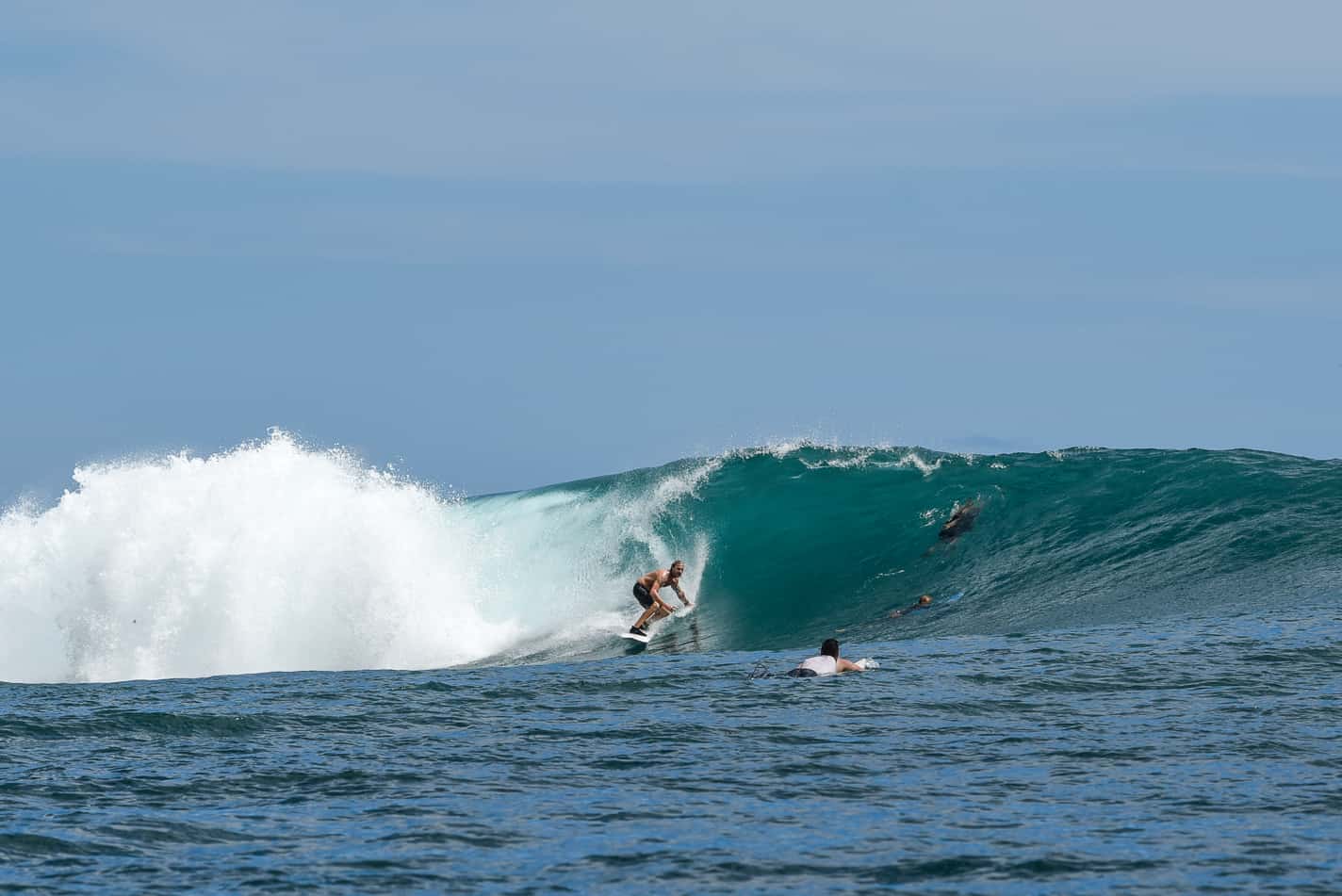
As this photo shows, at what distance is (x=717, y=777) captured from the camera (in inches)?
394

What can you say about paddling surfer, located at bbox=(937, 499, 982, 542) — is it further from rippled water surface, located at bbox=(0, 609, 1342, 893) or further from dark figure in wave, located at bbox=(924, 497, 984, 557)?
rippled water surface, located at bbox=(0, 609, 1342, 893)

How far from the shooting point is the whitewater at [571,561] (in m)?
20.0

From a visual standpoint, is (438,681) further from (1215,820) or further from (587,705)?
(1215,820)

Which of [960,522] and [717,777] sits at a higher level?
[960,522]

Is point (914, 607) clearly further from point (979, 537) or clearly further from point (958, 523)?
point (958, 523)

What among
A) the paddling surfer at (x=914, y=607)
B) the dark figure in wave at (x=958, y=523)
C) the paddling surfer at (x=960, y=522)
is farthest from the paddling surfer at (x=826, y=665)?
the paddling surfer at (x=960, y=522)

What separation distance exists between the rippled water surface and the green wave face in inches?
137

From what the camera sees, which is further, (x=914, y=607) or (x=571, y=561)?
(x=571, y=561)

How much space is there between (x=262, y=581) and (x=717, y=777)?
13.4 meters

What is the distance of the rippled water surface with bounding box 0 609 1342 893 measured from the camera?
794 cm

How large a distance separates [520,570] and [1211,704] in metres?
15.5

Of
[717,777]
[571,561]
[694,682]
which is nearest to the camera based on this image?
[717,777]

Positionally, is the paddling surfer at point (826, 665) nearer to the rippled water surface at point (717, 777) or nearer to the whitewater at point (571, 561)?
the rippled water surface at point (717, 777)

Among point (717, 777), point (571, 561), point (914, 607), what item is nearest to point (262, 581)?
point (571, 561)
